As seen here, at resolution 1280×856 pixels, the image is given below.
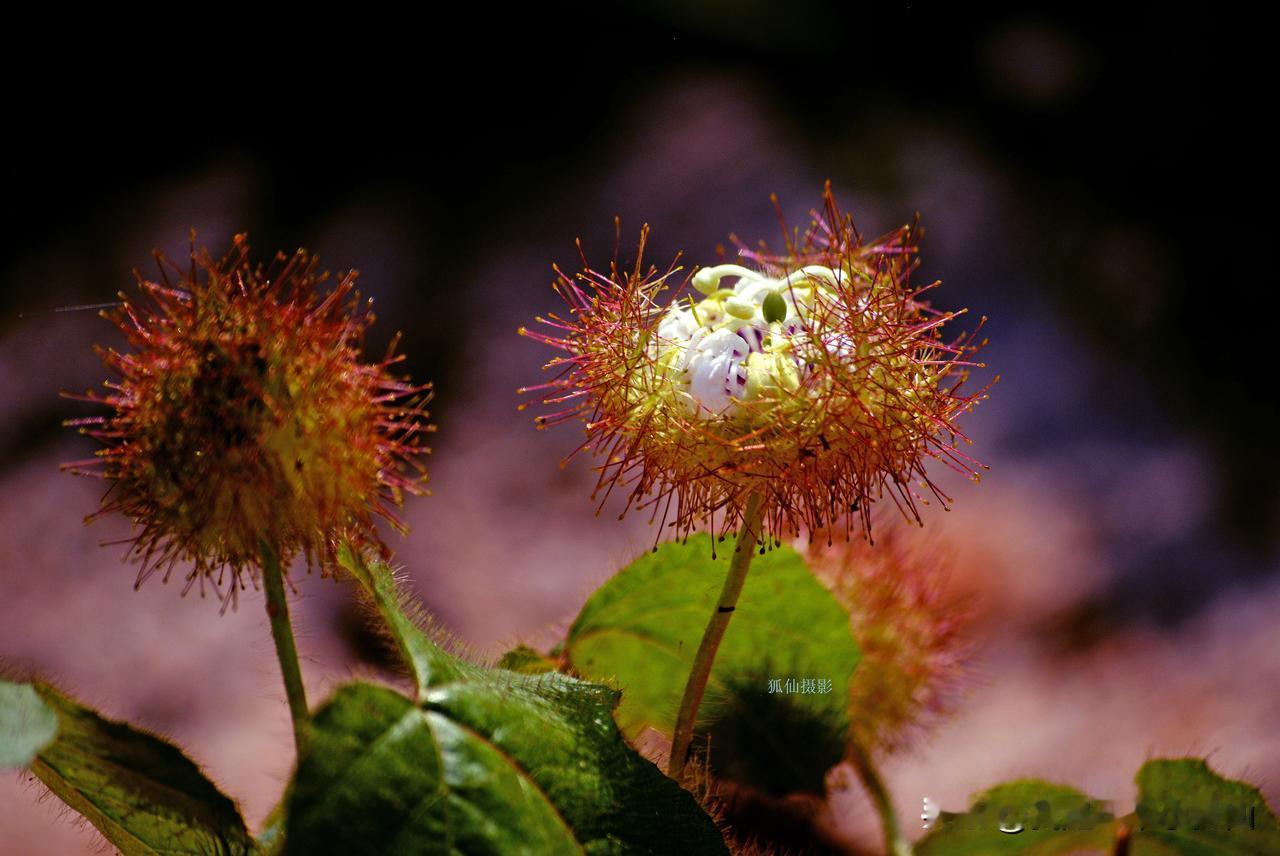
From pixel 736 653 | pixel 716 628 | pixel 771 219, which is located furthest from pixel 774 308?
pixel 771 219

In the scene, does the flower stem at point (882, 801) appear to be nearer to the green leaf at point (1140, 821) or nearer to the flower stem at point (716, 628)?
the green leaf at point (1140, 821)

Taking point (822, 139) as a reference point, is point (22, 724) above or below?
below

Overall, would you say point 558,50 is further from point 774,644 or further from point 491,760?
point 491,760

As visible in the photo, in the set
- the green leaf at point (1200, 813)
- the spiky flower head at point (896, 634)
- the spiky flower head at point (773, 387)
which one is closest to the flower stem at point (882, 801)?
the spiky flower head at point (896, 634)

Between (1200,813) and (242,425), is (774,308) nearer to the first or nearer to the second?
(242,425)

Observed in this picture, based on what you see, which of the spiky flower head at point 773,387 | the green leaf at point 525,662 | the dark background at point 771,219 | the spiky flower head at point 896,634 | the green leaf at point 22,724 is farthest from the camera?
the dark background at point 771,219
